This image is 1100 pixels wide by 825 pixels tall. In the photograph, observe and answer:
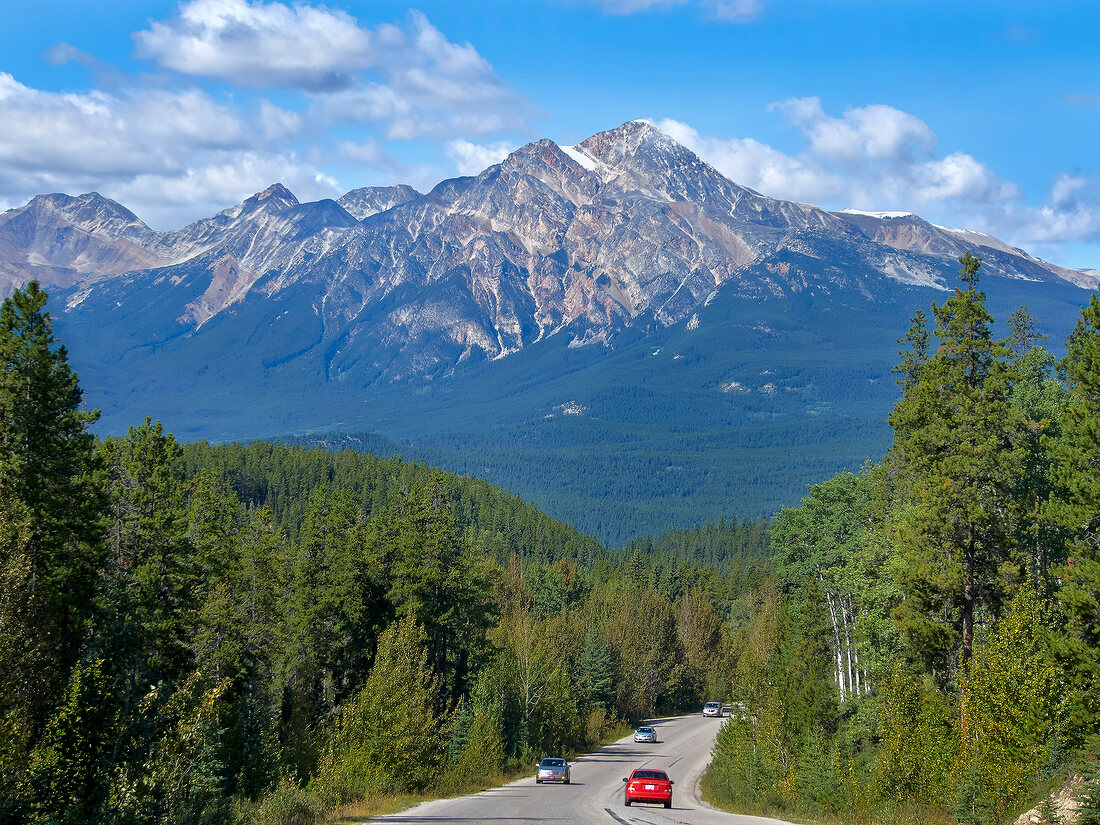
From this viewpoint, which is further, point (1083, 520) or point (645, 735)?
point (645, 735)

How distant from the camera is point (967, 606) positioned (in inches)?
1339

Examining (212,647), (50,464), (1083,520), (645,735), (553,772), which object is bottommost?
(645,735)

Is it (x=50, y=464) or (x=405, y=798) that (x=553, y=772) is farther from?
(x=50, y=464)

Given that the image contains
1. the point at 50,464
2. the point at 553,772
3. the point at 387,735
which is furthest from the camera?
the point at 553,772

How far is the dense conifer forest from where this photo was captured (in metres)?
26.5

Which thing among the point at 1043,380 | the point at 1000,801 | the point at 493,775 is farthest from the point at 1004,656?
the point at 493,775

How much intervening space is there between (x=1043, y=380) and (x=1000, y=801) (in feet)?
93.7

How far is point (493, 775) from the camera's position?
55.2 meters

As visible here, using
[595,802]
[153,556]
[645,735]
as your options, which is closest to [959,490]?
[595,802]

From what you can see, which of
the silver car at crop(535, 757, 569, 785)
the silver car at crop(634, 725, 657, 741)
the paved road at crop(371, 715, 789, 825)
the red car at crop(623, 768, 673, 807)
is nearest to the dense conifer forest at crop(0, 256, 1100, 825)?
the paved road at crop(371, 715, 789, 825)

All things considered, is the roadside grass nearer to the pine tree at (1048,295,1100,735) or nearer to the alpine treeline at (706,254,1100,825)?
the alpine treeline at (706,254,1100,825)

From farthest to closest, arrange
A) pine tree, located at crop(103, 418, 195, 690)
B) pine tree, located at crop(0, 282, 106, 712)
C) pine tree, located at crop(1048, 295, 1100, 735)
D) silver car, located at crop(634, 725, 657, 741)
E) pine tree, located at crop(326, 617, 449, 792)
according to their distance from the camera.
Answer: silver car, located at crop(634, 725, 657, 741)
pine tree, located at crop(103, 418, 195, 690)
pine tree, located at crop(326, 617, 449, 792)
pine tree, located at crop(0, 282, 106, 712)
pine tree, located at crop(1048, 295, 1100, 735)

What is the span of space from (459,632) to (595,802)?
84.4 ft

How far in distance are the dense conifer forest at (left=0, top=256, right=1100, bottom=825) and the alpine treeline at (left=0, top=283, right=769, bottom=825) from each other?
16 cm
